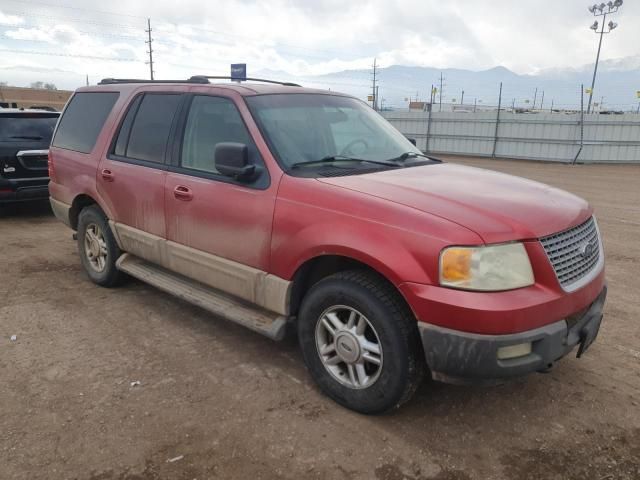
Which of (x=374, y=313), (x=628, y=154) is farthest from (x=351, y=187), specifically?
(x=628, y=154)

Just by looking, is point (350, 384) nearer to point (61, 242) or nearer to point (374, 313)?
point (374, 313)

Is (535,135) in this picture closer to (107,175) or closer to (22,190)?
(22,190)

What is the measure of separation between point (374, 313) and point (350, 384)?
540 mm

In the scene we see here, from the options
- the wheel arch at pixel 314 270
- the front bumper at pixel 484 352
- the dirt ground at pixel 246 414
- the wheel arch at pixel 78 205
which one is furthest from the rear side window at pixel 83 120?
the front bumper at pixel 484 352

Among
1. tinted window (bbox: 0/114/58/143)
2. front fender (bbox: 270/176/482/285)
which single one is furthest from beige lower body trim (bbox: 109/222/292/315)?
tinted window (bbox: 0/114/58/143)

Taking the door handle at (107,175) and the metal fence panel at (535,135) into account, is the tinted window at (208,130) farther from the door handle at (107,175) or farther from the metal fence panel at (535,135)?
the metal fence panel at (535,135)

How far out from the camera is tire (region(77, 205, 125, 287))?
4911 millimetres

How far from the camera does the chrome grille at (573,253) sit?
2.76 m

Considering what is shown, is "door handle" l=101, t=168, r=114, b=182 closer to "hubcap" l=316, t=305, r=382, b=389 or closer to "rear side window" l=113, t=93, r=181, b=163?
"rear side window" l=113, t=93, r=181, b=163

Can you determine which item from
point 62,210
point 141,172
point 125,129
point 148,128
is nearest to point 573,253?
point 141,172

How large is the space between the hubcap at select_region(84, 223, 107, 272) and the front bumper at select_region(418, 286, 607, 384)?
3548 millimetres

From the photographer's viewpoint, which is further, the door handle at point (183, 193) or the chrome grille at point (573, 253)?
the door handle at point (183, 193)

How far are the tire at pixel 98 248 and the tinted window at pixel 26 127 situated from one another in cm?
379

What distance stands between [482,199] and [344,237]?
2.64ft
